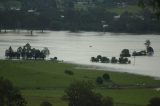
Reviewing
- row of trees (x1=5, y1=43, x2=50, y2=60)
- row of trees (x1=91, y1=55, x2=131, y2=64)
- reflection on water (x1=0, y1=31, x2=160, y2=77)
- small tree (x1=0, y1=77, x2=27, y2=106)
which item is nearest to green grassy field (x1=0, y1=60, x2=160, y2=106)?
reflection on water (x1=0, y1=31, x2=160, y2=77)

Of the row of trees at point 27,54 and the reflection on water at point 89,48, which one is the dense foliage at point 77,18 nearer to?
the reflection on water at point 89,48

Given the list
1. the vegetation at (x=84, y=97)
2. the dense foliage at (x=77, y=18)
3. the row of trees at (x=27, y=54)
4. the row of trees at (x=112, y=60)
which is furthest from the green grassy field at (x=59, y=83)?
the dense foliage at (x=77, y=18)

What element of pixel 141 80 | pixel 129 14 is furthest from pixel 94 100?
pixel 129 14

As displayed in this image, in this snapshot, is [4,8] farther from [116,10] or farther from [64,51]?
[64,51]

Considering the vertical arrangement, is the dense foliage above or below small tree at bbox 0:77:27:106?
above

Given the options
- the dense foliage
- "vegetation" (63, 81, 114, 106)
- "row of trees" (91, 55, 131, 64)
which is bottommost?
"vegetation" (63, 81, 114, 106)

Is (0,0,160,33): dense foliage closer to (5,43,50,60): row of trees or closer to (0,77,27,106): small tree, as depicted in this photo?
(5,43,50,60): row of trees
